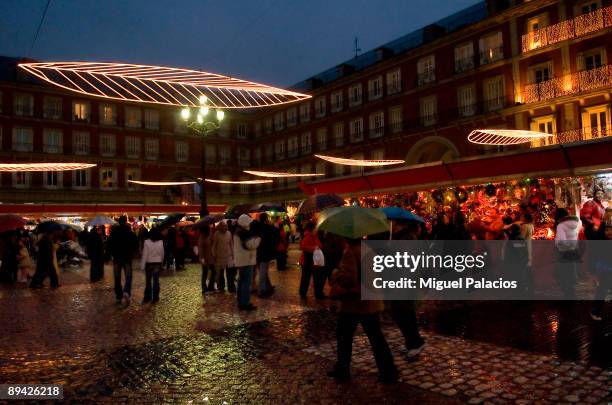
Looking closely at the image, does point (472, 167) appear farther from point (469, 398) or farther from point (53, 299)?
point (53, 299)

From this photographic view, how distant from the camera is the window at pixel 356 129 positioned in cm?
3775

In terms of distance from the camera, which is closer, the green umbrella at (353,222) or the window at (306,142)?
the green umbrella at (353,222)

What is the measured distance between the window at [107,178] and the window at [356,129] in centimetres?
2080

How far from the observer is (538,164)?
30.1 ft

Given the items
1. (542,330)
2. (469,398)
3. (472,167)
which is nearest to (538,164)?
(472,167)

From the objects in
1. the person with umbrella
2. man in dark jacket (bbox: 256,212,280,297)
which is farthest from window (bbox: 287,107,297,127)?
the person with umbrella

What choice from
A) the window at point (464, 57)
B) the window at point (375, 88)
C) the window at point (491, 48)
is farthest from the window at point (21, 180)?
the window at point (491, 48)

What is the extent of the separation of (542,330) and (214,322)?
177 inches

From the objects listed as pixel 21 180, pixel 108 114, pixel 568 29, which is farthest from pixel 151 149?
pixel 568 29

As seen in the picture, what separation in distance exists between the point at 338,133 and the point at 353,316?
3609 cm

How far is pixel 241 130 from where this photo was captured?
50.8 meters

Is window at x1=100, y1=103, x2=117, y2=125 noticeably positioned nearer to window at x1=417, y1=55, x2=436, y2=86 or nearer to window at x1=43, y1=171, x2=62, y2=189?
window at x1=43, y1=171, x2=62, y2=189

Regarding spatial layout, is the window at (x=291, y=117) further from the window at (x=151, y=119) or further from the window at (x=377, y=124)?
the window at (x=151, y=119)

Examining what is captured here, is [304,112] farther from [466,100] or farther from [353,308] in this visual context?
[353,308]
